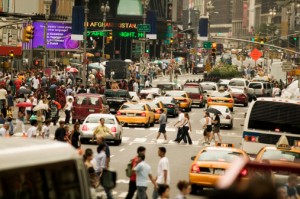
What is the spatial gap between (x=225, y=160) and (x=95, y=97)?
23.6 metres

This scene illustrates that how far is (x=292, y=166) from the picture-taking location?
8.12 metres

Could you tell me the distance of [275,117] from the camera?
101 feet

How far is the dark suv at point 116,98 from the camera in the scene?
55.5 m

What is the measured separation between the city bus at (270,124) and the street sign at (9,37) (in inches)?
1878

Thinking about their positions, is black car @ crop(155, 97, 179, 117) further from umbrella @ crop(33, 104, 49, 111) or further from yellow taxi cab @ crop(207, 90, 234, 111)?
umbrella @ crop(33, 104, 49, 111)

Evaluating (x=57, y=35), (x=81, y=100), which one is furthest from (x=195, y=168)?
(x=57, y=35)

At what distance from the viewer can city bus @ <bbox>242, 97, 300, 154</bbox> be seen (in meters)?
30.5

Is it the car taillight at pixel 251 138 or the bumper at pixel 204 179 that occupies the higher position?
the car taillight at pixel 251 138

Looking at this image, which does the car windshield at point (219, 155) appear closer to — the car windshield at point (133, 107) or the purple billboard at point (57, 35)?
the car windshield at point (133, 107)

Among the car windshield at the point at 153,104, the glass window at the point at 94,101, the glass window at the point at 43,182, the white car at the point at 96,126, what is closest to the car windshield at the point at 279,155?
the glass window at the point at 43,182

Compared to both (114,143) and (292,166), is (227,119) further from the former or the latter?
(292,166)

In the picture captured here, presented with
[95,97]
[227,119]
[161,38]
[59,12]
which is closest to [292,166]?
[95,97]

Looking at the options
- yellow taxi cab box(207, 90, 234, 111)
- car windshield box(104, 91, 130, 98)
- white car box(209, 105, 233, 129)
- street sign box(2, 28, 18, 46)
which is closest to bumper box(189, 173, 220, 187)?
white car box(209, 105, 233, 129)

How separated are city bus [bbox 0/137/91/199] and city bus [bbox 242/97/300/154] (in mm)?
20236
